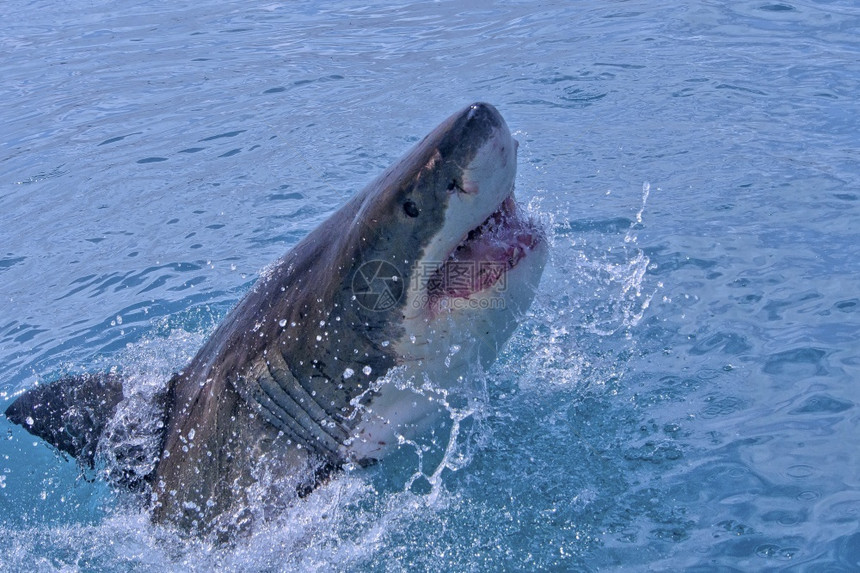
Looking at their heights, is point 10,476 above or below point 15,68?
below

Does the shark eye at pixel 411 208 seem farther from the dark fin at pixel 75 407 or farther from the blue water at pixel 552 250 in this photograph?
the dark fin at pixel 75 407

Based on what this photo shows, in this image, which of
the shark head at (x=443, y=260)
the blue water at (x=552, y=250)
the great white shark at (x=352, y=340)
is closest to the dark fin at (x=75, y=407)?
the great white shark at (x=352, y=340)

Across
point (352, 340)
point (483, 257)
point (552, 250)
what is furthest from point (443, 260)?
point (552, 250)

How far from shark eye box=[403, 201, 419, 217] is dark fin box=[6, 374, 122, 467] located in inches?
55.8

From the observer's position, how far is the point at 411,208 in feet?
9.06

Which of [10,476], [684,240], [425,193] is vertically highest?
[425,193]

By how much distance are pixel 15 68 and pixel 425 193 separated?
9325 mm

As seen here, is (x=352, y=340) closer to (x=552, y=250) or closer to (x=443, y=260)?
(x=443, y=260)

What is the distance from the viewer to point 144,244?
6348 mm

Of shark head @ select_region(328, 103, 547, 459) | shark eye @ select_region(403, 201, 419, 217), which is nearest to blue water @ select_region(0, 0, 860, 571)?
shark head @ select_region(328, 103, 547, 459)

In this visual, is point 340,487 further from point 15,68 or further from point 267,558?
point 15,68

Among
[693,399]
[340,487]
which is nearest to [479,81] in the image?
[693,399]

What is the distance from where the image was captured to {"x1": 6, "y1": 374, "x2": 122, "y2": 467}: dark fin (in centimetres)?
346

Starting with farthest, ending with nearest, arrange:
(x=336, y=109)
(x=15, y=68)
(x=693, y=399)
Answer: (x=15, y=68) < (x=336, y=109) < (x=693, y=399)
